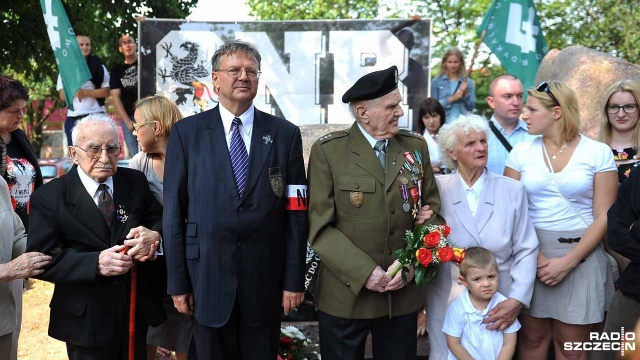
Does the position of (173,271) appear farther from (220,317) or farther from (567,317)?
(567,317)

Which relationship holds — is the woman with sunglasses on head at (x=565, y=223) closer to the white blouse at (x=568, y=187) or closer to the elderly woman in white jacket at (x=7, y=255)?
the white blouse at (x=568, y=187)

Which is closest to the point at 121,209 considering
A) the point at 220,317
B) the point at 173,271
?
the point at 173,271

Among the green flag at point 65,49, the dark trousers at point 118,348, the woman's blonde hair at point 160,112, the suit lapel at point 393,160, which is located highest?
the green flag at point 65,49

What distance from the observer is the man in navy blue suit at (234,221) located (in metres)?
3.49

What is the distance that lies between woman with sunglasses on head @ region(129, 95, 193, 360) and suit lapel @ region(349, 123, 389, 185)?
4.07 feet

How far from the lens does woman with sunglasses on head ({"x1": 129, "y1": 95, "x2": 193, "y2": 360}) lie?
168 inches

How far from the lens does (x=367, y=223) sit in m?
3.74

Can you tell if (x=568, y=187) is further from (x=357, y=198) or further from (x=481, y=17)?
(x=481, y=17)

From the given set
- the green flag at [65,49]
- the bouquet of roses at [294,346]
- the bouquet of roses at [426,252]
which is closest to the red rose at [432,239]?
the bouquet of roses at [426,252]

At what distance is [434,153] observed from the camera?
653 cm

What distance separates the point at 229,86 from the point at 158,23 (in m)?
5.38

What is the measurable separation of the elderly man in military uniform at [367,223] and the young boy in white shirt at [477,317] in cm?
26

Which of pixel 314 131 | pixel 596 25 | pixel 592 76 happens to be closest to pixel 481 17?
pixel 596 25

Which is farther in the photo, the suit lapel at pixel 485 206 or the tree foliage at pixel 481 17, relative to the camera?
the tree foliage at pixel 481 17
